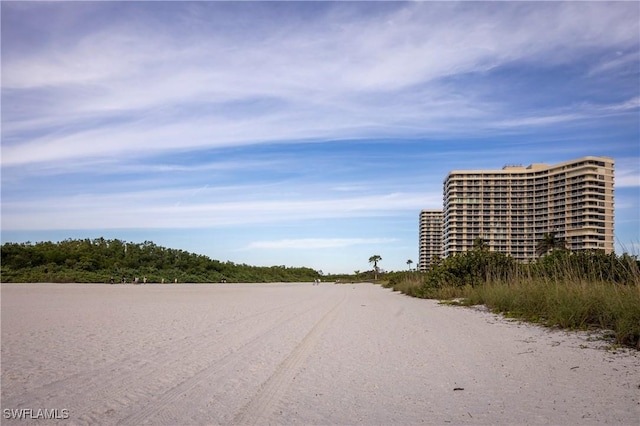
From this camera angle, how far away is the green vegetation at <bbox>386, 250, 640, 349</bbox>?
30.5 ft

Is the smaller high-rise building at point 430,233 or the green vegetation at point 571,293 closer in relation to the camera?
the green vegetation at point 571,293

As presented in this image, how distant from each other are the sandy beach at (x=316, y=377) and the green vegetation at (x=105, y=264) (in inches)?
1994

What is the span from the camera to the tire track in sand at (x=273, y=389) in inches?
193

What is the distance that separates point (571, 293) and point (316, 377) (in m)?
7.56

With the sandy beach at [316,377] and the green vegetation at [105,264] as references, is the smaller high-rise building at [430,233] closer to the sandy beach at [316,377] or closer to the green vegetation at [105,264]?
the green vegetation at [105,264]

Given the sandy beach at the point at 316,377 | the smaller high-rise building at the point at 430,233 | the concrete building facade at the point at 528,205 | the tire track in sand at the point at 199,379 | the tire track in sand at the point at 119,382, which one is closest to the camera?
the tire track in sand at the point at 199,379

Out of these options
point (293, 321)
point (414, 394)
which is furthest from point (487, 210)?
point (414, 394)

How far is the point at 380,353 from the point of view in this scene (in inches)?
344

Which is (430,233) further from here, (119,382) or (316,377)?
(119,382)

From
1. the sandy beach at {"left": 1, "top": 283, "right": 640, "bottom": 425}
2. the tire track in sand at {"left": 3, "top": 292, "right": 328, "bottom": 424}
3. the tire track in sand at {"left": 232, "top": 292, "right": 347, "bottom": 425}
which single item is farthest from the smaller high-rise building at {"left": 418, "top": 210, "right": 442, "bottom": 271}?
the tire track in sand at {"left": 3, "top": 292, "right": 328, "bottom": 424}

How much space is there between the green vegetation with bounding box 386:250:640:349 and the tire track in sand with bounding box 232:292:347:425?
5213 millimetres

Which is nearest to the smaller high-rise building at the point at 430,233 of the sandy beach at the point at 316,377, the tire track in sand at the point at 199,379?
the sandy beach at the point at 316,377

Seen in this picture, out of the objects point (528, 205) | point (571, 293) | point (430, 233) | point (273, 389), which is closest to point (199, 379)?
point (273, 389)

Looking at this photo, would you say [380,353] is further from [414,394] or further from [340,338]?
[414,394]
